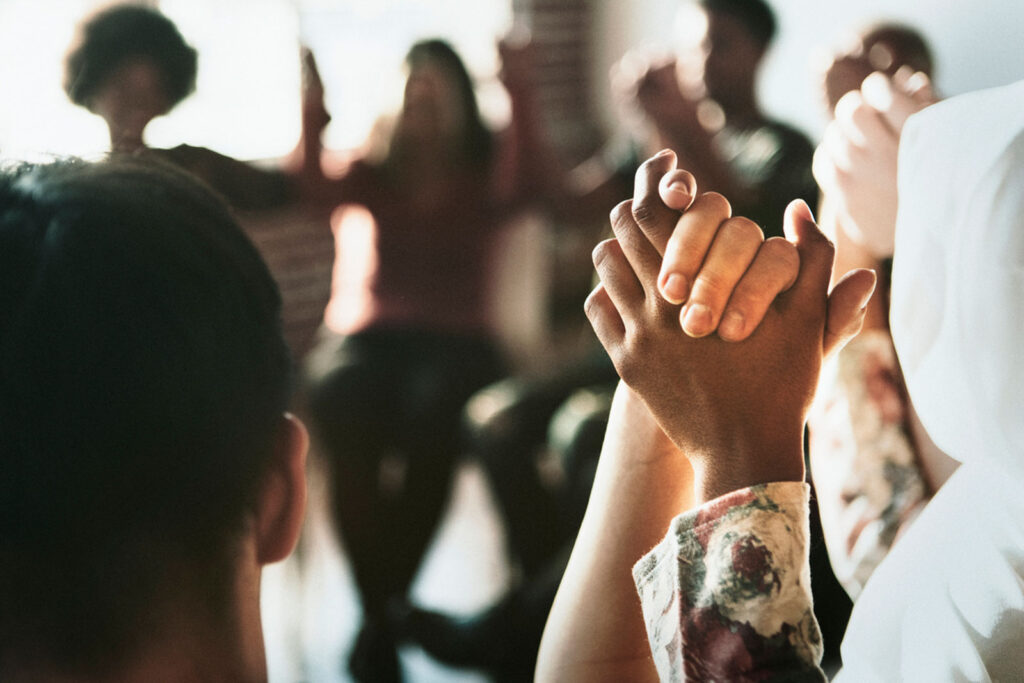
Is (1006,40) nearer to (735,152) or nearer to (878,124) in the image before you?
(878,124)

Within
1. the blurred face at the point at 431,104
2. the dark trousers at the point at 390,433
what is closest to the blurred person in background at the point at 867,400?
the dark trousers at the point at 390,433

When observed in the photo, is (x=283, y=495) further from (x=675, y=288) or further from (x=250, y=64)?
(x=250, y=64)

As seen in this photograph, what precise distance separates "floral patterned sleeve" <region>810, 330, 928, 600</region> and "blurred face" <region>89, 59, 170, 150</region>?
0.49 m

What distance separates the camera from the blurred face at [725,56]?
1659 mm

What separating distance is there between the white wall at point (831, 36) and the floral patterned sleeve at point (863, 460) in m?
0.23

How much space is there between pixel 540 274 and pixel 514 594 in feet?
4.76

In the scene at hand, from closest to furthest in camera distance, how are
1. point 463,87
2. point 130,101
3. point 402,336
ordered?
point 130,101 < point 402,336 < point 463,87

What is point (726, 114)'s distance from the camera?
1610 millimetres

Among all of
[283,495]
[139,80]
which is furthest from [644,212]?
[139,80]

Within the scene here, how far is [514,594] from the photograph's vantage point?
1.54 m

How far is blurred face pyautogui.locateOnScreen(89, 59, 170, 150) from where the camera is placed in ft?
2.09

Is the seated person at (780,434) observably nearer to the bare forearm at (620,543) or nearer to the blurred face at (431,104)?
the bare forearm at (620,543)

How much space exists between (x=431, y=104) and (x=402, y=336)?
1.64 feet

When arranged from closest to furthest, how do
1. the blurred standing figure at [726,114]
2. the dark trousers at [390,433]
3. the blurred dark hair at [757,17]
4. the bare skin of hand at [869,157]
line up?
the bare skin of hand at [869,157] < the blurred standing figure at [726,114] < the dark trousers at [390,433] < the blurred dark hair at [757,17]
